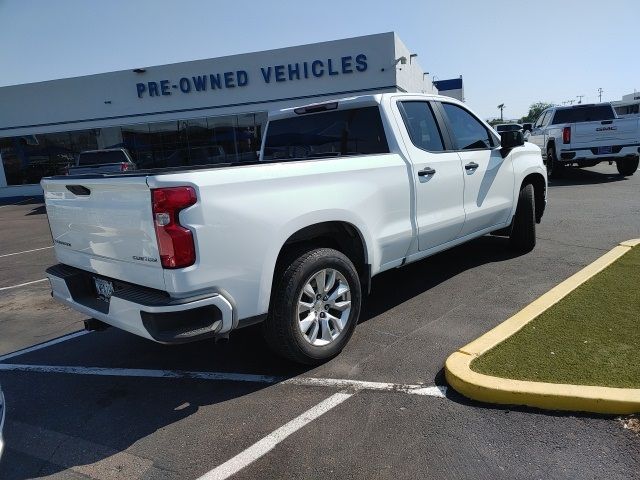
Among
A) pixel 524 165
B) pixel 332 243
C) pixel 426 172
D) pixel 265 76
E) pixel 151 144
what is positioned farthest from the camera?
pixel 151 144

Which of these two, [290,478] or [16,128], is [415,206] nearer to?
[290,478]

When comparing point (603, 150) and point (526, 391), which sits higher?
point (603, 150)

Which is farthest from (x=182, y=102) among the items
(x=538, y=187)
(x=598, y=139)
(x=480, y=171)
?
(x=480, y=171)

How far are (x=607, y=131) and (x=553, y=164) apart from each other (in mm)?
1910

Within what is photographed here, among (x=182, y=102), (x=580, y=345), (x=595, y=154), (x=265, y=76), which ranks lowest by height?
(x=580, y=345)

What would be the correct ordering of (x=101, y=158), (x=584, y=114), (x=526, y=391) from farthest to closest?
(x=101, y=158), (x=584, y=114), (x=526, y=391)

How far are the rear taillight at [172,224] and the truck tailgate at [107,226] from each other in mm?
60

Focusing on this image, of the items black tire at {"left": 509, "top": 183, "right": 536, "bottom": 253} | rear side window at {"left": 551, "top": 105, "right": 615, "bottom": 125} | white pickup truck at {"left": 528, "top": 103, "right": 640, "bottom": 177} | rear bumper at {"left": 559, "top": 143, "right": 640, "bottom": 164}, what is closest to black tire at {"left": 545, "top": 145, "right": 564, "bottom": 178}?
white pickup truck at {"left": 528, "top": 103, "right": 640, "bottom": 177}

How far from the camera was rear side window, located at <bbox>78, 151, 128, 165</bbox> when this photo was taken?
16781mm

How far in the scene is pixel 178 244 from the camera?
2846 millimetres

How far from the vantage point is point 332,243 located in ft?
13.4

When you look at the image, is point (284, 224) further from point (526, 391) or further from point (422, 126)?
point (422, 126)

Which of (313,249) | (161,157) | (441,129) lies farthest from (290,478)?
(161,157)

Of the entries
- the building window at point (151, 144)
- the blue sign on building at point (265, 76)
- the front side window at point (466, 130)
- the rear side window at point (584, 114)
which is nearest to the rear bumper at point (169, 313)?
the front side window at point (466, 130)
